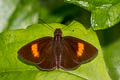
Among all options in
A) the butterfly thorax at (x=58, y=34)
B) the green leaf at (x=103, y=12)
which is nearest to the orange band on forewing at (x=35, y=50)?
the butterfly thorax at (x=58, y=34)

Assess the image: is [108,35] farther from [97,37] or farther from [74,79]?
[74,79]

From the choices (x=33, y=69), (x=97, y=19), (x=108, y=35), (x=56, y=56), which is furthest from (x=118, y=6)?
(x=33, y=69)

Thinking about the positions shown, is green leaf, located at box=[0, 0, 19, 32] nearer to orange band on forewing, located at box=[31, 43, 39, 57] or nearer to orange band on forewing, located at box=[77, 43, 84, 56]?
orange band on forewing, located at box=[31, 43, 39, 57]

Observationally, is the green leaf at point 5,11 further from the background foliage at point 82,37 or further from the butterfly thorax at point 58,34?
the butterfly thorax at point 58,34

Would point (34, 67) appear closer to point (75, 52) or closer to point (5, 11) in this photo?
point (75, 52)

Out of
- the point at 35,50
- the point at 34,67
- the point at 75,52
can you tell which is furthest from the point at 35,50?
the point at 75,52
